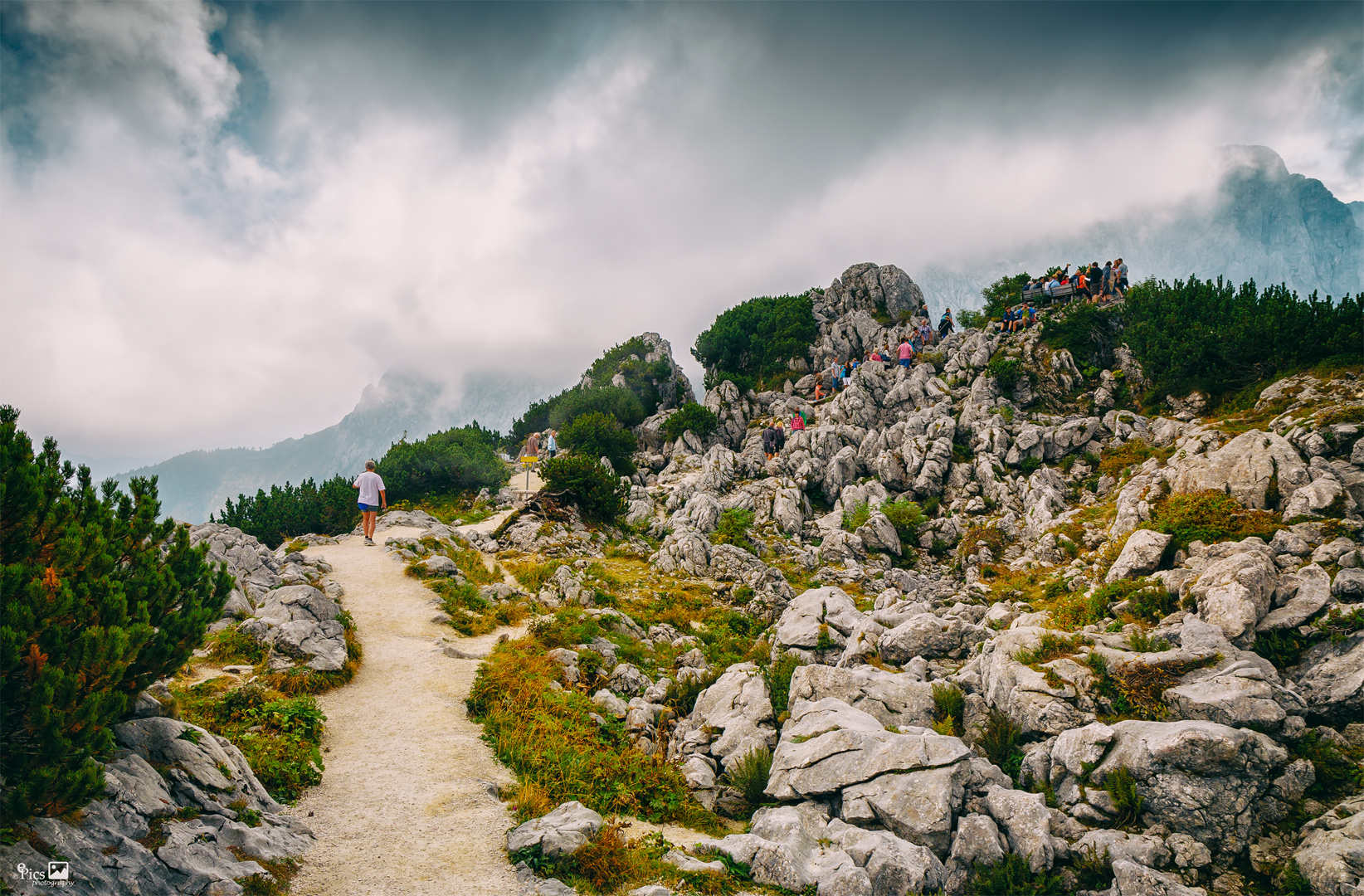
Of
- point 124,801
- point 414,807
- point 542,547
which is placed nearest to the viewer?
point 124,801

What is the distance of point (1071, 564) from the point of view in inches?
672

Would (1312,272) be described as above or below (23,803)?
above

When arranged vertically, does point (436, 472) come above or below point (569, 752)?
above

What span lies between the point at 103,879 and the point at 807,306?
225ft

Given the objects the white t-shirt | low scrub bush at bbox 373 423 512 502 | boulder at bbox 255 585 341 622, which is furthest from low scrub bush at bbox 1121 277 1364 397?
low scrub bush at bbox 373 423 512 502

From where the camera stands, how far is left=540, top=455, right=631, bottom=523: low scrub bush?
30.8 meters

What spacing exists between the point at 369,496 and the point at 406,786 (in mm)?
17358

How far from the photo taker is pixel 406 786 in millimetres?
9320

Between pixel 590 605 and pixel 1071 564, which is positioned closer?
pixel 1071 564

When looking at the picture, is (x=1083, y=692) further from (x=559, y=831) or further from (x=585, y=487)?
(x=585, y=487)

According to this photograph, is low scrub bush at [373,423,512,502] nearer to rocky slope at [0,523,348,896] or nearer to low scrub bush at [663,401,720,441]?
low scrub bush at [663,401,720,441]

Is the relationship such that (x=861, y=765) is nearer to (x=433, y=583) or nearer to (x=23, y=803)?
(x=23, y=803)

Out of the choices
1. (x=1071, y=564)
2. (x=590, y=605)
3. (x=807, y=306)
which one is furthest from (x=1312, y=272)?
(x=590, y=605)

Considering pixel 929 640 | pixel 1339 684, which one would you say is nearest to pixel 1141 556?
pixel 1339 684
